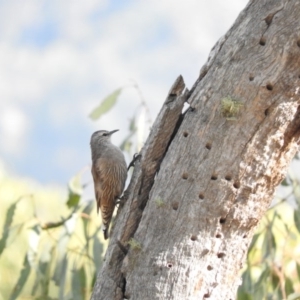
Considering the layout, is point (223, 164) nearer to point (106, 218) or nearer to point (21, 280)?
point (106, 218)

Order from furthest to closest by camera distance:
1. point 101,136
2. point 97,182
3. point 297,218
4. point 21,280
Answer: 1. point 297,218
2. point 21,280
3. point 101,136
4. point 97,182

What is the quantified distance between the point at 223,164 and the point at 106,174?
130 cm

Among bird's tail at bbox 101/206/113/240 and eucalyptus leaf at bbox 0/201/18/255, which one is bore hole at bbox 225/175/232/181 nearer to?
bird's tail at bbox 101/206/113/240

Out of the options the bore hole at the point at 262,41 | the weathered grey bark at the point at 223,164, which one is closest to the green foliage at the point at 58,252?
Result: the weathered grey bark at the point at 223,164

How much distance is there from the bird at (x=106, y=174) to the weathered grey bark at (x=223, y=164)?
95 centimetres

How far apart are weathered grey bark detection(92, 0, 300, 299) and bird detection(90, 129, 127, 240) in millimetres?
954

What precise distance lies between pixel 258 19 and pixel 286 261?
2.49 meters

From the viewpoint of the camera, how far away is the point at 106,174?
4.37 meters

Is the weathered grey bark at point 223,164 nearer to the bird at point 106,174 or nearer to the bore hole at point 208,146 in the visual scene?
the bore hole at point 208,146

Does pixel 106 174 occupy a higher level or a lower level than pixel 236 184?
higher

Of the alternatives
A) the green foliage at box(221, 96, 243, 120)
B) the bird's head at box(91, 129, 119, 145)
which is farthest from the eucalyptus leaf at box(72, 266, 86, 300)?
the green foliage at box(221, 96, 243, 120)

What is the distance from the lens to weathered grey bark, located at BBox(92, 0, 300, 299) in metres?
3.19

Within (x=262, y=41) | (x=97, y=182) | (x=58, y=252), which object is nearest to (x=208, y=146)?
(x=262, y=41)

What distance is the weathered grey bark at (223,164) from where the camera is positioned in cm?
319
